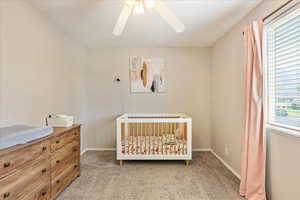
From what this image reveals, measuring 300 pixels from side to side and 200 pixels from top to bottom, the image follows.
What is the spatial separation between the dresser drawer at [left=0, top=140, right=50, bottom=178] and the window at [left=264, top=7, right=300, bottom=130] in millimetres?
2409

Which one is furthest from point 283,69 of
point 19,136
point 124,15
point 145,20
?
point 19,136

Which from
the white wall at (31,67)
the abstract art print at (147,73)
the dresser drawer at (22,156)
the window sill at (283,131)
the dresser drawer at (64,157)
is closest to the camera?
the dresser drawer at (22,156)

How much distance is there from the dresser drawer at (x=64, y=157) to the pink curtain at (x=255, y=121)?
2.17 meters

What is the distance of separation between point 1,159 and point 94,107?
2899 millimetres

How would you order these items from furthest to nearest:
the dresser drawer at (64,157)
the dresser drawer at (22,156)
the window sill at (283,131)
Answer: the dresser drawer at (64,157)
the window sill at (283,131)
the dresser drawer at (22,156)

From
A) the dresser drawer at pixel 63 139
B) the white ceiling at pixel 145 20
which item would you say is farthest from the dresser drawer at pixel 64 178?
the white ceiling at pixel 145 20

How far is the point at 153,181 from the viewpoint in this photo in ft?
8.64

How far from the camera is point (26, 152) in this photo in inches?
64.7

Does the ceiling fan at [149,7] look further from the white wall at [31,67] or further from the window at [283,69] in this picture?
the white wall at [31,67]

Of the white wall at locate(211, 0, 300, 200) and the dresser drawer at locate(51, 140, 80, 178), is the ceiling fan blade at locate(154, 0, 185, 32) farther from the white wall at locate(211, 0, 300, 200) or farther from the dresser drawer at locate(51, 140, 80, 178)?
the dresser drawer at locate(51, 140, 80, 178)

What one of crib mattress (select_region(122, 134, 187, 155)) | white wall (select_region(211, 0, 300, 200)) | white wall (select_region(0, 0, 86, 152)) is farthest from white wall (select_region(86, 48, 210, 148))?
crib mattress (select_region(122, 134, 187, 155))

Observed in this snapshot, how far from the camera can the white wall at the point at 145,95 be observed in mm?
4219

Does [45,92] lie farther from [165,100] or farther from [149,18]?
[165,100]

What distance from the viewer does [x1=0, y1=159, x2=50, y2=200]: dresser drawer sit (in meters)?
1.44
